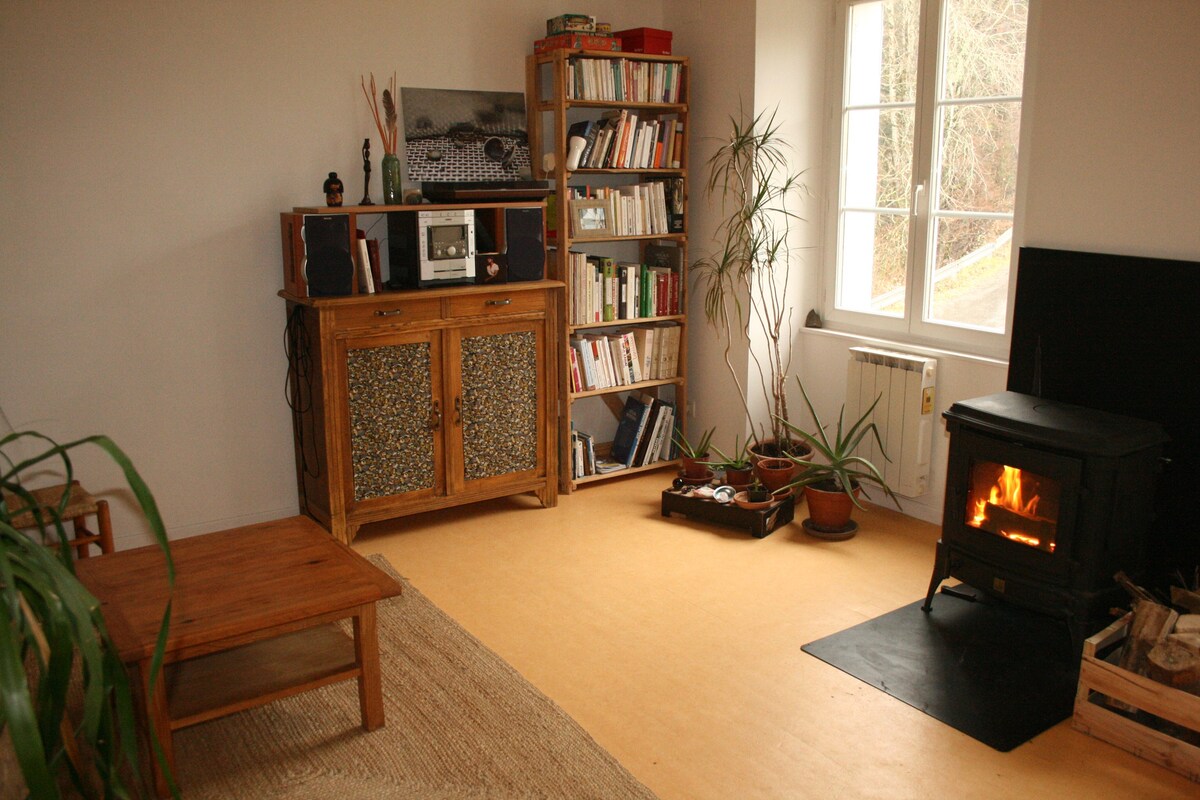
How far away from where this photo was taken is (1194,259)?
10.6 ft

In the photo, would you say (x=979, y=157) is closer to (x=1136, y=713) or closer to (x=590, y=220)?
(x=590, y=220)

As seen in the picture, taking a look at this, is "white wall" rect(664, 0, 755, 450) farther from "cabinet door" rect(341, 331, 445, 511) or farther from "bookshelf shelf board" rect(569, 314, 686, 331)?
"cabinet door" rect(341, 331, 445, 511)

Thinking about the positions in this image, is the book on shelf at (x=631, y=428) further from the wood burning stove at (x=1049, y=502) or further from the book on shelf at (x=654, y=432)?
the wood burning stove at (x=1049, y=502)

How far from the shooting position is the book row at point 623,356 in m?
4.81

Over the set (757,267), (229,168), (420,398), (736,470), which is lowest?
(736,470)

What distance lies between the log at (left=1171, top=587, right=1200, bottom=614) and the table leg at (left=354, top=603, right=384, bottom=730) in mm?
2331

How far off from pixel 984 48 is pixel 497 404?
8.19ft

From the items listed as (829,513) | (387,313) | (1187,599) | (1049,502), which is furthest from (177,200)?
(1187,599)

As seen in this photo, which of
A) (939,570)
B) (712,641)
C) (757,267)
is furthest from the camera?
(757,267)

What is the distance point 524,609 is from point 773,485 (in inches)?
56.5

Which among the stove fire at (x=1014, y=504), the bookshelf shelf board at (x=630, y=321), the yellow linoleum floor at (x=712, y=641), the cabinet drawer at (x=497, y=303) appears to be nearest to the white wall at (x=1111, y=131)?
the stove fire at (x=1014, y=504)

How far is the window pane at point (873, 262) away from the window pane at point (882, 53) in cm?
54

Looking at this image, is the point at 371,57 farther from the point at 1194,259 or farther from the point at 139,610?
the point at 1194,259

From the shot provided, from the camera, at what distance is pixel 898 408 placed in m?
4.38
